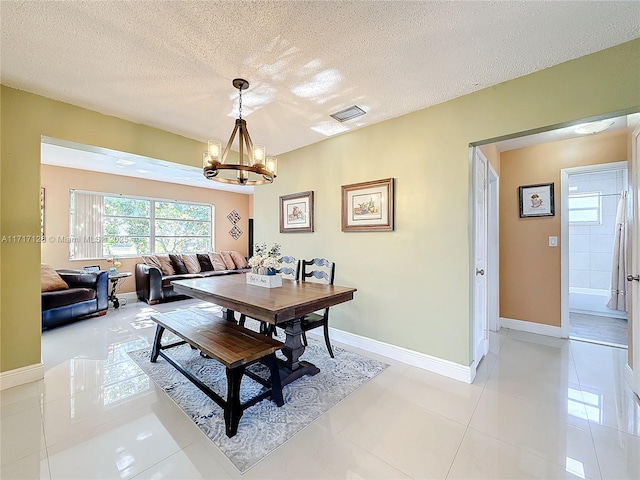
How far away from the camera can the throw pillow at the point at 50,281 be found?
3.68 metres

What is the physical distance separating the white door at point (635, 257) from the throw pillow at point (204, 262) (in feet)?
21.6

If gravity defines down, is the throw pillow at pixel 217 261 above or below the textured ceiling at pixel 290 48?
below

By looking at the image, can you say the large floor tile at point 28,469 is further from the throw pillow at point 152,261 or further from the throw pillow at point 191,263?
the throw pillow at point 191,263

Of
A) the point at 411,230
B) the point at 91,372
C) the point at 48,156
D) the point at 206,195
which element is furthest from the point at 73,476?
the point at 206,195

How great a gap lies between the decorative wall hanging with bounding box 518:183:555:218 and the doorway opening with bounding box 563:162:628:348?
1.56 m

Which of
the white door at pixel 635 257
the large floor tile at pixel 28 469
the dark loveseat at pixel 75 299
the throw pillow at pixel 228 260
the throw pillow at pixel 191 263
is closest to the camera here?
the large floor tile at pixel 28 469

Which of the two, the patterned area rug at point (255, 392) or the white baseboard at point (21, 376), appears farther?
the white baseboard at point (21, 376)

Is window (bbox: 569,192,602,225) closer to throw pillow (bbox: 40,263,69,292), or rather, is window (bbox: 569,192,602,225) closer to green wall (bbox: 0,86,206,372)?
green wall (bbox: 0,86,206,372)

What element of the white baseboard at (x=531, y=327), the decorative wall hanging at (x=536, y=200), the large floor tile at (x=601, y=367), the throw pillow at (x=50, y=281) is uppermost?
the decorative wall hanging at (x=536, y=200)

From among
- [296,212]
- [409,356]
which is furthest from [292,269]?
[409,356]

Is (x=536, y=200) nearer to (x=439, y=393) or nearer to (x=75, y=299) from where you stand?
(x=439, y=393)

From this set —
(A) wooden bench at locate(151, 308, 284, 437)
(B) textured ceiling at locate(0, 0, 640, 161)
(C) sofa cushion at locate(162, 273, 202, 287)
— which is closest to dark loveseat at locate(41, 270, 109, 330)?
(C) sofa cushion at locate(162, 273, 202, 287)

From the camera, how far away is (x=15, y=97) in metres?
2.29

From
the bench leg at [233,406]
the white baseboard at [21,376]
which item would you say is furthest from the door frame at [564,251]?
the white baseboard at [21,376]
